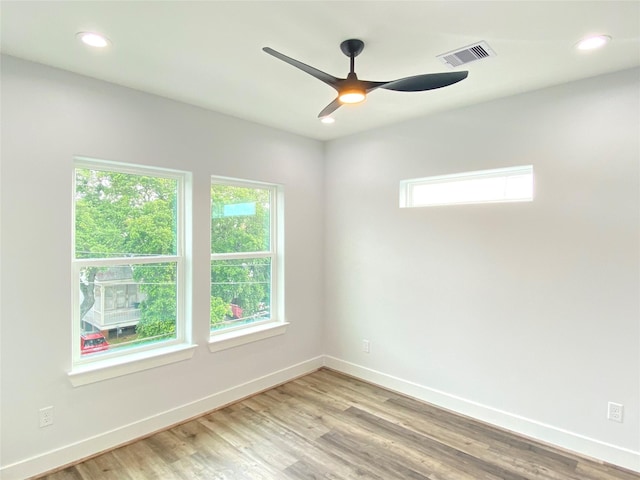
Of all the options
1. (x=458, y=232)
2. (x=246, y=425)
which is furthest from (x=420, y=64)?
(x=246, y=425)

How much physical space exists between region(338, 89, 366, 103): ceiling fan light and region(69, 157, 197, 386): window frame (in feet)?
5.49

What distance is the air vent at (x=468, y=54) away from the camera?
2.12 meters

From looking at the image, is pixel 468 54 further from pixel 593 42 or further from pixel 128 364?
pixel 128 364

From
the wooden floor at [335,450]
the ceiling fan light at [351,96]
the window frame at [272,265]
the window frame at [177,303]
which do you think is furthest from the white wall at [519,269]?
the window frame at [177,303]

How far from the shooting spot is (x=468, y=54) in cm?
221

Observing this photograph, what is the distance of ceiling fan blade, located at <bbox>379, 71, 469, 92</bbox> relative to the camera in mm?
1869

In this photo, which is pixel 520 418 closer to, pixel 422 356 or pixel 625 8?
pixel 422 356

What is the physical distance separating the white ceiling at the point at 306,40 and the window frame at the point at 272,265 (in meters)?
1.10

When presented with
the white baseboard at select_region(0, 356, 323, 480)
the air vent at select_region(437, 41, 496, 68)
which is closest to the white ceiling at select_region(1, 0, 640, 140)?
the air vent at select_region(437, 41, 496, 68)

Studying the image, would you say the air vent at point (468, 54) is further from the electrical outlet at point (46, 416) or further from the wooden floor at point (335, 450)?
the electrical outlet at point (46, 416)

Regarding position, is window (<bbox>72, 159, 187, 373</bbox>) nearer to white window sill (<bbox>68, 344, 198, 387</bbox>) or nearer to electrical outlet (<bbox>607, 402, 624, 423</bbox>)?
white window sill (<bbox>68, 344, 198, 387</bbox>)

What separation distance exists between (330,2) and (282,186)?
2272 mm

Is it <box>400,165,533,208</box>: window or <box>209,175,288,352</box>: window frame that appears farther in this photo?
<box>209,175,288,352</box>: window frame

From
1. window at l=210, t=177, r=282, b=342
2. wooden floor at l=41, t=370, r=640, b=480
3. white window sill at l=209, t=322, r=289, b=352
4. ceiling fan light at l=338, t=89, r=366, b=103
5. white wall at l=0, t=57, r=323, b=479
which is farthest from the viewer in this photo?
window at l=210, t=177, r=282, b=342
